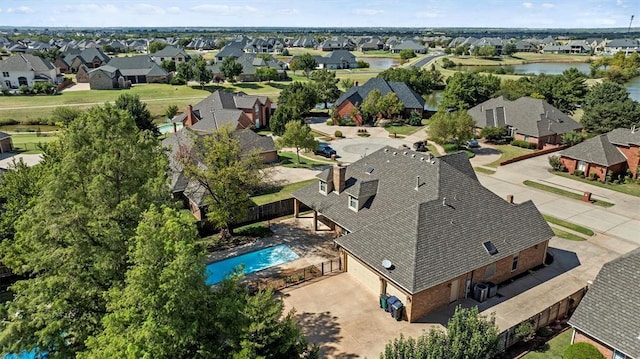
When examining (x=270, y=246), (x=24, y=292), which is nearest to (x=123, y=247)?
(x=24, y=292)

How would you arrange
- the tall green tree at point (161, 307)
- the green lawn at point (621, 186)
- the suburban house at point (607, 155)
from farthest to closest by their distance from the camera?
the suburban house at point (607, 155) → the green lawn at point (621, 186) → the tall green tree at point (161, 307)

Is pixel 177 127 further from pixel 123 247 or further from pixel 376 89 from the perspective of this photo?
pixel 123 247

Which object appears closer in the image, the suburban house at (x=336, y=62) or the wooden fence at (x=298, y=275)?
the wooden fence at (x=298, y=275)

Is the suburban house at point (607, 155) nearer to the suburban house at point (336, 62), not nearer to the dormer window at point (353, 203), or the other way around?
the dormer window at point (353, 203)

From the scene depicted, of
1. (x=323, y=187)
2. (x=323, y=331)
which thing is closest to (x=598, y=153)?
(x=323, y=187)

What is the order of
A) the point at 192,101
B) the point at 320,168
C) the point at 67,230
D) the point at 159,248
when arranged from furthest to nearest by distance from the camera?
the point at 192,101 < the point at 320,168 < the point at 67,230 < the point at 159,248

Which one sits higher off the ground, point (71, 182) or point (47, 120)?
point (71, 182)

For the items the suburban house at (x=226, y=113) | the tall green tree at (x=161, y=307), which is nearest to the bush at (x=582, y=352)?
the tall green tree at (x=161, y=307)

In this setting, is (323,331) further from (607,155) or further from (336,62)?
(336,62)
